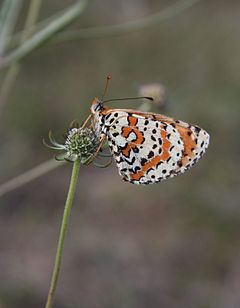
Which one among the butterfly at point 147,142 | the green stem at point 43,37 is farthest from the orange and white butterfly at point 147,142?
Result: the green stem at point 43,37

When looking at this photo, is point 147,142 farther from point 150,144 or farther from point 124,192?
point 124,192

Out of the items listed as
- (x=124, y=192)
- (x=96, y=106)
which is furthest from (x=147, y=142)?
(x=124, y=192)

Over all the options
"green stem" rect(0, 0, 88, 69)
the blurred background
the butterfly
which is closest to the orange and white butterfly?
the butterfly

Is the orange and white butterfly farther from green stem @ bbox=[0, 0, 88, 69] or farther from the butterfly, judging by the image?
green stem @ bbox=[0, 0, 88, 69]

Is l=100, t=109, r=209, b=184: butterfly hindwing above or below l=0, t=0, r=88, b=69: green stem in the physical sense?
→ below

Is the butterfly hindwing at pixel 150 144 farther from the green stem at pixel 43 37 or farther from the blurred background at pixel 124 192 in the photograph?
the blurred background at pixel 124 192

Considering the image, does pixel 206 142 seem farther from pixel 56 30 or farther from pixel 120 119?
pixel 56 30
